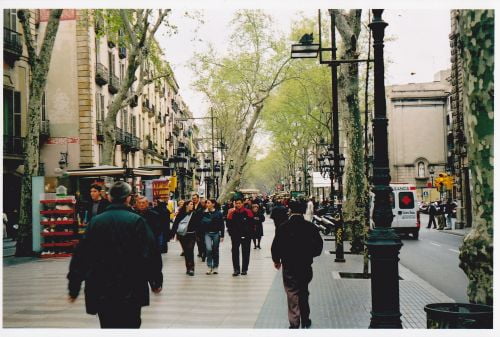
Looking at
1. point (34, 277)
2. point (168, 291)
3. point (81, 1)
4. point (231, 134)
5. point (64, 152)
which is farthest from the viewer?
point (231, 134)

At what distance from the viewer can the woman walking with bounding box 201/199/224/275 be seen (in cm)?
1352

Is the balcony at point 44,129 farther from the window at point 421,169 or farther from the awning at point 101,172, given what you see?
the window at point 421,169

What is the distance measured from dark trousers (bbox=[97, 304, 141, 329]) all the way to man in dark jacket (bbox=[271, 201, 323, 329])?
9.06 ft

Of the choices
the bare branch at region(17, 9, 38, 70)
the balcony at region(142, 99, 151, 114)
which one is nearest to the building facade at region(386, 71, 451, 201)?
the balcony at region(142, 99, 151, 114)

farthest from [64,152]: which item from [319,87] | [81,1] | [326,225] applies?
[81,1]

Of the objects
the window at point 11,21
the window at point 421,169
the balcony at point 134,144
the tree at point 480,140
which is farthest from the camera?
the window at point 421,169

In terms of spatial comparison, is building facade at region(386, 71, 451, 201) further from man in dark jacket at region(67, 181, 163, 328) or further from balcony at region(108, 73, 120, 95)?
man in dark jacket at region(67, 181, 163, 328)

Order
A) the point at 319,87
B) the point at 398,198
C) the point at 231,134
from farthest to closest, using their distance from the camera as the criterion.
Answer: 1. the point at 231,134
2. the point at 319,87
3. the point at 398,198

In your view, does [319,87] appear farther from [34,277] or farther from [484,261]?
[484,261]

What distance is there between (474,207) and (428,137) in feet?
212

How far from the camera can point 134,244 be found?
5.38m

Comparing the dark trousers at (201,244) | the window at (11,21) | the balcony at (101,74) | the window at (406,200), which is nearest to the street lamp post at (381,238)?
the dark trousers at (201,244)

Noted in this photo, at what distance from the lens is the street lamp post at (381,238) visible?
6.68 meters

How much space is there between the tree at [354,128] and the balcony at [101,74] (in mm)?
16221
